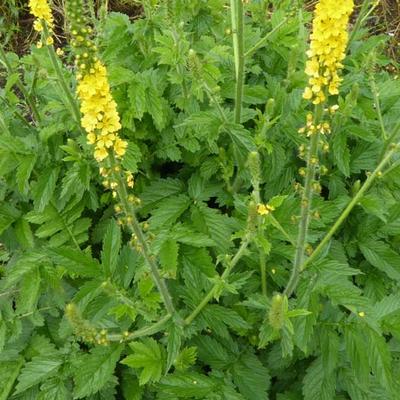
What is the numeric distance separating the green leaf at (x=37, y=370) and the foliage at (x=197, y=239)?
10 millimetres

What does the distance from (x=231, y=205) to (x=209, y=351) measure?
1087 mm

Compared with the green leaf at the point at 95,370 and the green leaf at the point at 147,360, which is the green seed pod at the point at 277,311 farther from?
the green leaf at the point at 95,370

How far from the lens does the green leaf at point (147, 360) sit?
2.94m

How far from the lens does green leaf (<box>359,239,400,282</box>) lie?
3365 millimetres

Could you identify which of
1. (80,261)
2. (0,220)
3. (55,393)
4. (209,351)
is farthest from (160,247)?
(0,220)

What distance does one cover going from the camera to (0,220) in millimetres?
3648

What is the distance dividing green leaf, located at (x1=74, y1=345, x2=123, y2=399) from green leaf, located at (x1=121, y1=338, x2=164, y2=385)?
99mm

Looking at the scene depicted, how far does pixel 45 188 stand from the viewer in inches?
140

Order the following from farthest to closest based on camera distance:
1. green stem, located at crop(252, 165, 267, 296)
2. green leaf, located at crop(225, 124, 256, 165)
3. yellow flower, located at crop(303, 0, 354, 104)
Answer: green leaf, located at crop(225, 124, 256, 165)
green stem, located at crop(252, 165, 267, 296)
yellow flower, located at crop(303, 0, 354, 104)

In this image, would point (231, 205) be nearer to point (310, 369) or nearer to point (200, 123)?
point (200, 123)

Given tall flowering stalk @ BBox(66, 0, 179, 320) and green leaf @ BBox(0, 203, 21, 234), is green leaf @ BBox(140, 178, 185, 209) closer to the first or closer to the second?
green leaf @ BBox(0, 203, 21, 234)

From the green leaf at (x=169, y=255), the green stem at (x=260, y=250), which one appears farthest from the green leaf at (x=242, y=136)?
the green leaf at (x=169, y=255)

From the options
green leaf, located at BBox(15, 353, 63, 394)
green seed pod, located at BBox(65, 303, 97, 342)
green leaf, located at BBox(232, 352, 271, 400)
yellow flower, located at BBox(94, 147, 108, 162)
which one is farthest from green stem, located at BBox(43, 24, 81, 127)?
green leaf, located at BBox(232, 352, 271, 400)

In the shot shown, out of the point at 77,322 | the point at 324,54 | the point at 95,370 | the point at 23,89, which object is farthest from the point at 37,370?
the point at 324,54
